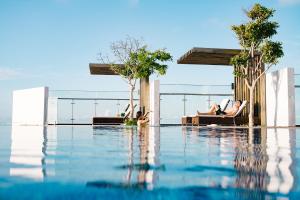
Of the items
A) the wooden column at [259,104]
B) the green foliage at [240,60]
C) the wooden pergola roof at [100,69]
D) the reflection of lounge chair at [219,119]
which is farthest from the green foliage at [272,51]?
the wooden pergola roof at [100,69]

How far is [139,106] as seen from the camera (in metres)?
19.7

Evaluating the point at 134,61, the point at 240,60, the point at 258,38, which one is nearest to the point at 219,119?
the point at 240,60

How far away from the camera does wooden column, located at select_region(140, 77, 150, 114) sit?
60.5ft

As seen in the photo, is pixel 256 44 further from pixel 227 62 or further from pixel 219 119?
pixel 227 62

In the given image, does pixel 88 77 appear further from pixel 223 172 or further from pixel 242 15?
pixel 223 172

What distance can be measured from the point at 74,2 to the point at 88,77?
13.6ft

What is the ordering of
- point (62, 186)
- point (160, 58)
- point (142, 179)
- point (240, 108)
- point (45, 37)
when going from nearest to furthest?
point (62, 186)
point (142, 179)
point (240, 108)
point (160, 58)
point (45, 37)

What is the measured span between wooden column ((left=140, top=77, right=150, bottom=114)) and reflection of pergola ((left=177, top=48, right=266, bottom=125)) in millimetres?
2590

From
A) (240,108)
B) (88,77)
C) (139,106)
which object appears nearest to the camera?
(240,108)

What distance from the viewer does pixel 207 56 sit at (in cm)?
1524

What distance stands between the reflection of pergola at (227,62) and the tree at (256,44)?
675mm

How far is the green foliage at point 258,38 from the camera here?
42.8 feet

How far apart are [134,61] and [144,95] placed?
2.20 meters

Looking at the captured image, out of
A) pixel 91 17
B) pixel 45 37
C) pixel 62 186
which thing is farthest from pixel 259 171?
pixel 45 37
